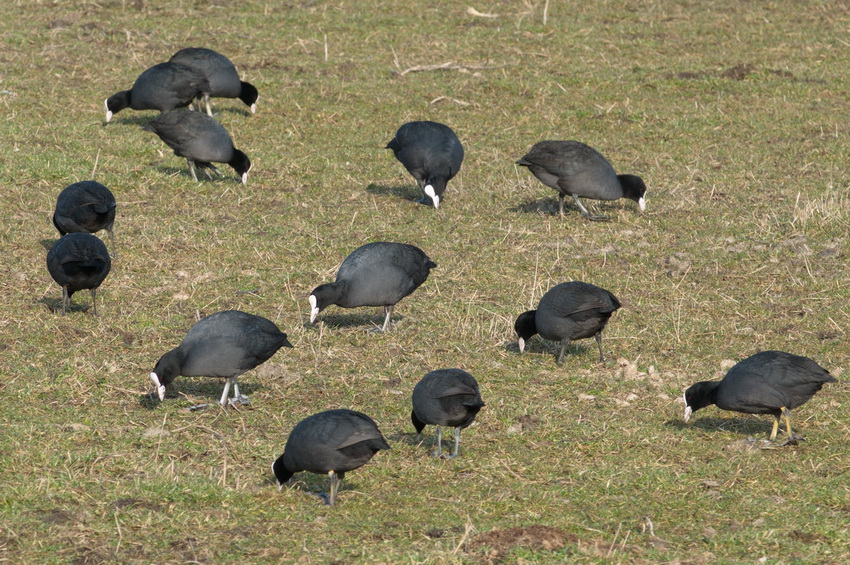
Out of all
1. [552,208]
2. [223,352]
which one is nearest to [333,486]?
[223,352]

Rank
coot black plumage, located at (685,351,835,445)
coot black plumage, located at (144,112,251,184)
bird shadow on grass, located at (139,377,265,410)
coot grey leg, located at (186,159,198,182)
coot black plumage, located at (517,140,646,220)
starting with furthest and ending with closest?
coot grey leg, located at (186,159,198,182), coot black plumage, located at (144,112,251,184), coot black plumage, located at (517,140,646,220), bird shadow on grass, located at (139,377,265,410), coot black plumage, located at (685,351,835,445)

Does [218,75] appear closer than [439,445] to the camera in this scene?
No

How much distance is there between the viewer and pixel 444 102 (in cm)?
1762

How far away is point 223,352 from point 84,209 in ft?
11.1

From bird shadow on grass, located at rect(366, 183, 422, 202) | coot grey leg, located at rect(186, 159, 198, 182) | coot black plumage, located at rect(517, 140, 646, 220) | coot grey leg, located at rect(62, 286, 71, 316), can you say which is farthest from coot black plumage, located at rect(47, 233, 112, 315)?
Result: coot black plumage, located at rect(517, 140, 646, 220)

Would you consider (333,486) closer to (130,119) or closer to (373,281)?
(373,281)

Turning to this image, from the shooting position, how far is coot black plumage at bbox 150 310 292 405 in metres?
8.23

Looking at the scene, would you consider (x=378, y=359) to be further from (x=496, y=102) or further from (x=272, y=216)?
(x=496, y=102)

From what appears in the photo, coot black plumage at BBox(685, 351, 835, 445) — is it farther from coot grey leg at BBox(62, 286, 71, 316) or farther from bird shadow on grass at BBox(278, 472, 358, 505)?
coot grey leg at BBox(62, 286, 71, 316)

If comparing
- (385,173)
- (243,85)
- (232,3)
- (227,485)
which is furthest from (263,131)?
(227,485)

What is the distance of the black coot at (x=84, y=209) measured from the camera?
10.8 meters

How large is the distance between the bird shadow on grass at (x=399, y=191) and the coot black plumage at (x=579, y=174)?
164 cm

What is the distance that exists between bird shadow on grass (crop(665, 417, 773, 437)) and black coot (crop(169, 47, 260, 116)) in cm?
998

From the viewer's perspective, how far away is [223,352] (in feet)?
27.0
